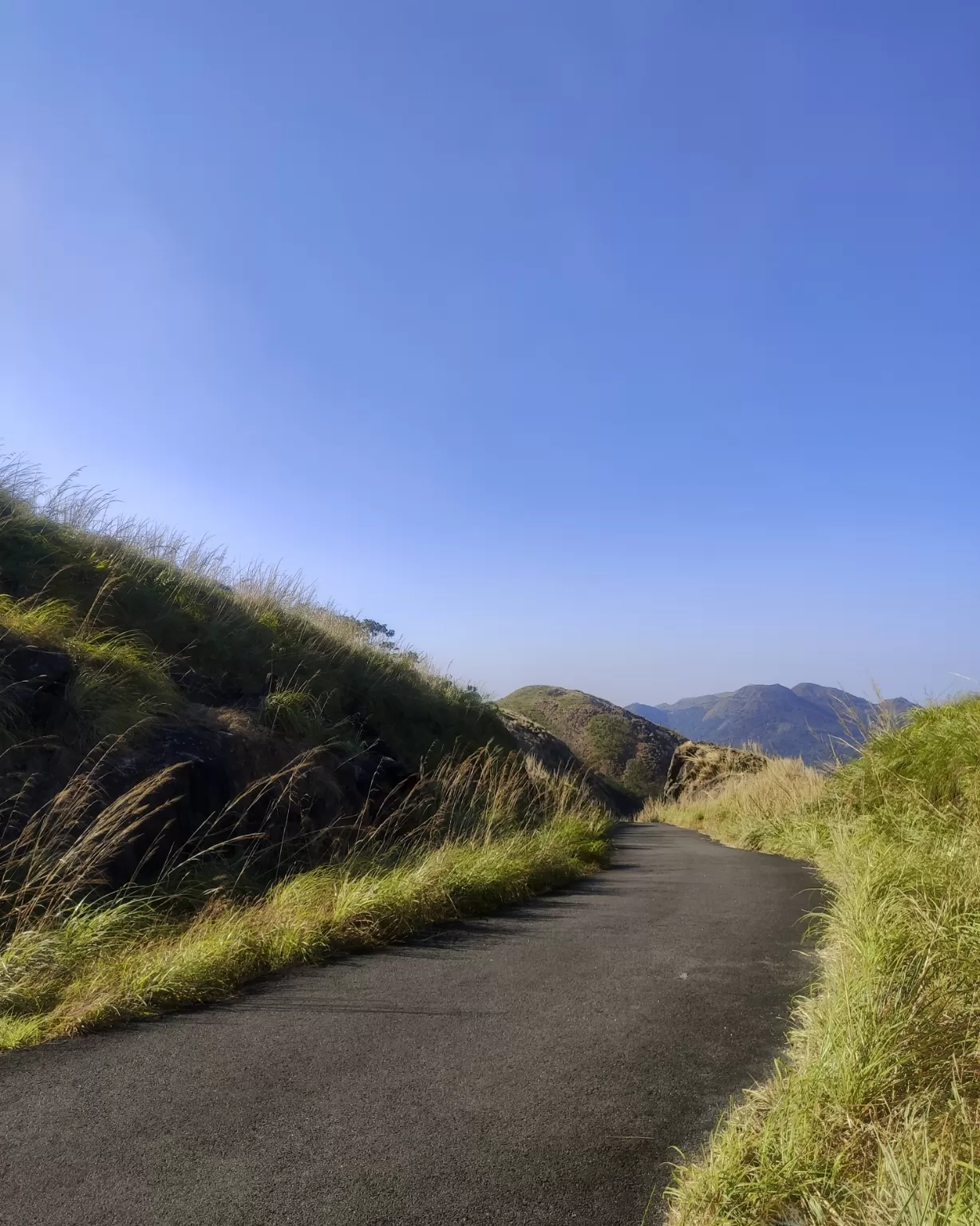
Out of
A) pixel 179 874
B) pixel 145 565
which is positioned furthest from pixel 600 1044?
pixel 145 565

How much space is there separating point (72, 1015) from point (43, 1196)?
1728 millimetres

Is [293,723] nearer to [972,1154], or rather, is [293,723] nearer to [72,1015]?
[72,1015]

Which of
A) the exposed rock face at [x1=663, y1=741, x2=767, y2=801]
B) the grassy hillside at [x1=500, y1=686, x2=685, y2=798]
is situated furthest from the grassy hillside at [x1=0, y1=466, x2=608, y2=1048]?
the grassy hillside at [x1=500, y1=686, x2=685, y2=798]

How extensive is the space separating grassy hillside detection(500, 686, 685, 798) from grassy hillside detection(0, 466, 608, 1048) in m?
32.7

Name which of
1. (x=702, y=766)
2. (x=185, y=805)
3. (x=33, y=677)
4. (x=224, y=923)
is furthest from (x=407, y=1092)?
(x=702, y=766)

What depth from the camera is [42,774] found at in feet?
21.3

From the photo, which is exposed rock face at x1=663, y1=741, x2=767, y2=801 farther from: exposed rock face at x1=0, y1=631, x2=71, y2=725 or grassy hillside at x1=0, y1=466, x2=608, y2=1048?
exposed rock face at x1=0, y1=631, x2=71, y2=725

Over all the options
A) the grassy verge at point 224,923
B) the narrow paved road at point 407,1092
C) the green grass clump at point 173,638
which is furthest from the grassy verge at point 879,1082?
the green grass clump at point 173,638

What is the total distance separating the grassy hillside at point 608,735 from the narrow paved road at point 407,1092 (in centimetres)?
3838

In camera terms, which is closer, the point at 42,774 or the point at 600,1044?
the point at 600,1044

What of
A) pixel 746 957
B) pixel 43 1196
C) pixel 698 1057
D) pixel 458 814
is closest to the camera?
pixel 43 1196

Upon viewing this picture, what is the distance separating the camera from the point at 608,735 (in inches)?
1949

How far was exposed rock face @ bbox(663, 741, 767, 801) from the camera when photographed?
30.7 metres

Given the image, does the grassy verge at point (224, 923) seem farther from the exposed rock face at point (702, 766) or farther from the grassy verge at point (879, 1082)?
the exposed rock face at point (702, 766)
